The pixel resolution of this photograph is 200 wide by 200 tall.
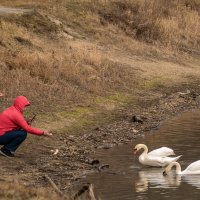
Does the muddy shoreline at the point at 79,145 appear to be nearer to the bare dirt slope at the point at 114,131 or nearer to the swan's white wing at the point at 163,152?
the bare dirt slope at the point at 114,131

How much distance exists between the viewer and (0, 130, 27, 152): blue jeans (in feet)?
50.3

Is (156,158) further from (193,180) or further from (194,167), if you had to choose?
(193,180)

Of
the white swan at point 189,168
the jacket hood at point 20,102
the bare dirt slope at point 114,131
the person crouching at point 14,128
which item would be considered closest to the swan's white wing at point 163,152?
the white swan at point 189,168

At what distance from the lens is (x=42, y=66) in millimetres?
24172

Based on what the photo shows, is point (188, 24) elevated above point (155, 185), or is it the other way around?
point (155, 185)

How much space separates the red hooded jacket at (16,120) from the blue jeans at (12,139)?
8cm

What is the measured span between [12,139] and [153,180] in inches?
114

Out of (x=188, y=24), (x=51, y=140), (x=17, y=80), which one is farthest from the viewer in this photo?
(x=188, y=24)

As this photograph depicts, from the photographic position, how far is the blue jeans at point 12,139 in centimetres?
1534

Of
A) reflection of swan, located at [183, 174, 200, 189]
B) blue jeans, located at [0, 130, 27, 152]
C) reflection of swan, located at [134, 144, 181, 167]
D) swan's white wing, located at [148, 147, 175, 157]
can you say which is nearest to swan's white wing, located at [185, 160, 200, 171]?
reflection of swan, located at [183, 174, 200, 189]

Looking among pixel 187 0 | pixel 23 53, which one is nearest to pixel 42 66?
pixel 23 53

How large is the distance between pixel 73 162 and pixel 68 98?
6.86m

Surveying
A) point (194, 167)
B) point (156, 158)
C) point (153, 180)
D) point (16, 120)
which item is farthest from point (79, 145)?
point (194, 167)

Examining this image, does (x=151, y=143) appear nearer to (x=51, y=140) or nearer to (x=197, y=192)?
(x=51, y=140)
